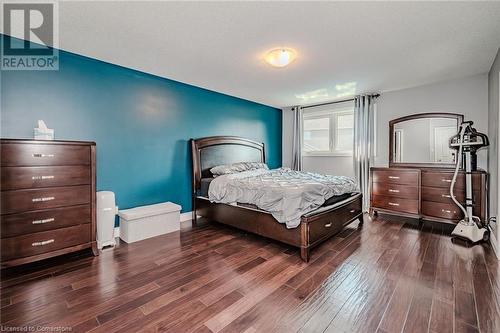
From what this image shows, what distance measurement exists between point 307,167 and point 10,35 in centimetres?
551

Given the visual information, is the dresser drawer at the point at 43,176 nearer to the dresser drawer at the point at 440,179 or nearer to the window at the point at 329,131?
the window at the point at 329,131

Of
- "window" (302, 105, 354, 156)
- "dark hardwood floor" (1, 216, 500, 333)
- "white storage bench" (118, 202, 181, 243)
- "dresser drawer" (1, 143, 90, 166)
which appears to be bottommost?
"dark hardwood floor" (1, 216, 500, 333)

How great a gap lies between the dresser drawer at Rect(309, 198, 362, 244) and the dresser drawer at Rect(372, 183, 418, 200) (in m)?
0.71

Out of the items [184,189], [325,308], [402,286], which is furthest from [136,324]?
[184,189]

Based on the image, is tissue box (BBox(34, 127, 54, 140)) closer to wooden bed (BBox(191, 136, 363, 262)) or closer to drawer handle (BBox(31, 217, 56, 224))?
drawer handle (BBox(31, 217, 56, 224))

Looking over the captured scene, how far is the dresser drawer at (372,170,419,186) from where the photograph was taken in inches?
147

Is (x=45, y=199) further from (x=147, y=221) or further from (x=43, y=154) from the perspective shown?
(x=147, y=221)

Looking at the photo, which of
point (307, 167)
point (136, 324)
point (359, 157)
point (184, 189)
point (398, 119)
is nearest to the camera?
point (136, 324)

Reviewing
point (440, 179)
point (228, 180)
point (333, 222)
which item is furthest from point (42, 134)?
point (440, 179)

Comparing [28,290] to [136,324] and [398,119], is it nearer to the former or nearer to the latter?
[136,324]

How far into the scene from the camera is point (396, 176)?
12.8 feet

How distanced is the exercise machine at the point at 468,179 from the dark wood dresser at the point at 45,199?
187 inches

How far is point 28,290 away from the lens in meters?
1.90

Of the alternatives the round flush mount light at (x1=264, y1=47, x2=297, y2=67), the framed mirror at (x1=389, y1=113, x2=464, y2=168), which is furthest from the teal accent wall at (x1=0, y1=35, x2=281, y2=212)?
the framed mirror at (x1=389, y1=113, x2=464, y2=168)
